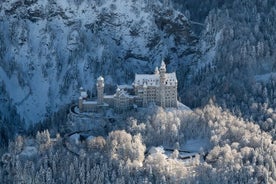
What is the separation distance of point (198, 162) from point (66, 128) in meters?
27.5

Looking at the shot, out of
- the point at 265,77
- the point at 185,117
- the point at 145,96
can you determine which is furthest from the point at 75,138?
the point at 265,77

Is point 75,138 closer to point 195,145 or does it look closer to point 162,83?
point 162,83

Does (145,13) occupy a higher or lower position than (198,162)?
higher

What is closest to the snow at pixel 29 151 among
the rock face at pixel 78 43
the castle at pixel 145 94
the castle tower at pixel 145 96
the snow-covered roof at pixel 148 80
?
the castle at pixel 145 94

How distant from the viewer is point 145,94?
473 feet

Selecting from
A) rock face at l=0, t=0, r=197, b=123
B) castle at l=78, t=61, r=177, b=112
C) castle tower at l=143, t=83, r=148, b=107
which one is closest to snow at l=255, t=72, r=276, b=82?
castle at l=78, t=61, r=177, b=112

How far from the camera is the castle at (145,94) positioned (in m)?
144

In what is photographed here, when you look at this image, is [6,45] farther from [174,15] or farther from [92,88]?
[174,15]

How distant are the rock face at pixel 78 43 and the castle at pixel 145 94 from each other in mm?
25957

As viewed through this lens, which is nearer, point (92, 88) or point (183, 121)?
point (183, 121)

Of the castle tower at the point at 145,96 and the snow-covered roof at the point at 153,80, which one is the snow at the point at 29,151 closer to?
the castle tower at the point at 145,96

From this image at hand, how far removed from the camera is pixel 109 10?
173500 millimetres

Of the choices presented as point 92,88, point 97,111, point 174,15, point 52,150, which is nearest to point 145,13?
point 174,15

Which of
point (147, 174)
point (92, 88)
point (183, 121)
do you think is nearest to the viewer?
point (147, 174)
